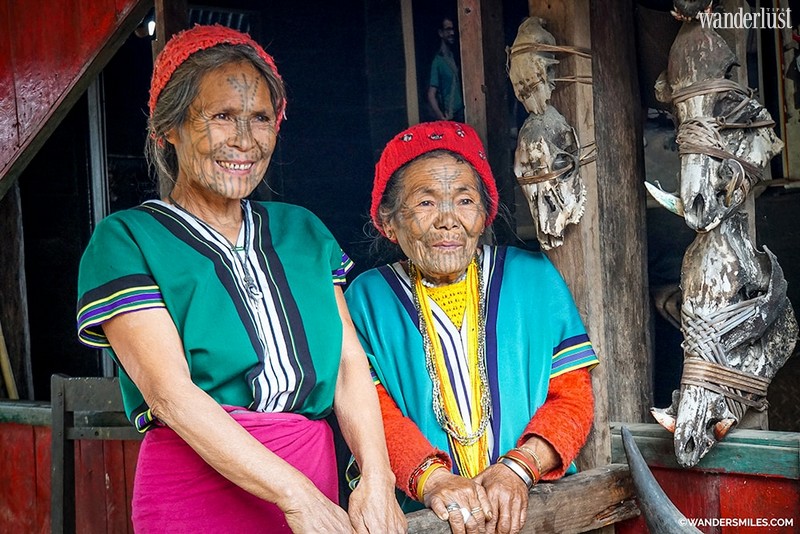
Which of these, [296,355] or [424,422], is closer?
[296,355]

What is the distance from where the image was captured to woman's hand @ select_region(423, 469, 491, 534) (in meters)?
2.43

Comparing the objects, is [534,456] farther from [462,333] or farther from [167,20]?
[167,20]

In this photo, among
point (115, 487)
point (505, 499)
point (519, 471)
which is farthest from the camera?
point (115, 487)

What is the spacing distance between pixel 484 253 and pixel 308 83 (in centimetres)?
325

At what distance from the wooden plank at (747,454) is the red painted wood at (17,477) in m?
2.87

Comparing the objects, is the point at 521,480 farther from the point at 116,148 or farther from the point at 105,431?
the point at 116,148

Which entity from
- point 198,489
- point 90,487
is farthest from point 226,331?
point 90,487

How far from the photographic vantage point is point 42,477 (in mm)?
4301

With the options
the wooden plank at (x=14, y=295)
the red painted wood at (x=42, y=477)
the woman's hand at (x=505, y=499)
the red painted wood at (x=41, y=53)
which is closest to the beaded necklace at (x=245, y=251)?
the woman's hand at (x=505, y=499)

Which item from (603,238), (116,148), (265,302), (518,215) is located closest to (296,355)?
(265,302)

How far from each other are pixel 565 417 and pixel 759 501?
1.84ft

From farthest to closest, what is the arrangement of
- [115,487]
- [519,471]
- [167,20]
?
[115,487]
[167,20]
[519,471]

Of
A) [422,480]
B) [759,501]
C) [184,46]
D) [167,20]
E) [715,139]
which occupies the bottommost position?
[759,501]

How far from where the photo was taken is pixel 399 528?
90.7 inches
